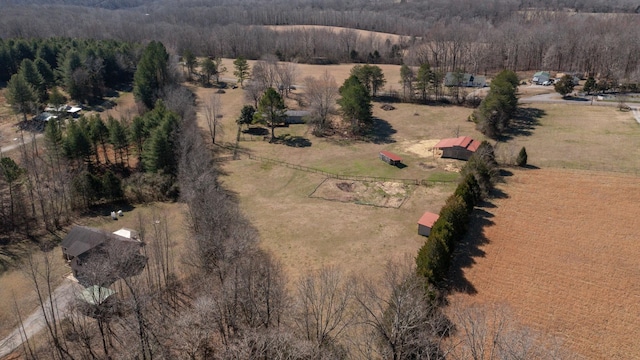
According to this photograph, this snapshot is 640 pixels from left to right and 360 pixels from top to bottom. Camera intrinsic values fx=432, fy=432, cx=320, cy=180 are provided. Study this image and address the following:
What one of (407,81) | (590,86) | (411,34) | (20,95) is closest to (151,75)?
(20,95)

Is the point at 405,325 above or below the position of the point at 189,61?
below

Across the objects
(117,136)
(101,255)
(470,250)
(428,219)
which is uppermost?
(117,136)

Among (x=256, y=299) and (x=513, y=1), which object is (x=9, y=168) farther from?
(x=513, y=1)

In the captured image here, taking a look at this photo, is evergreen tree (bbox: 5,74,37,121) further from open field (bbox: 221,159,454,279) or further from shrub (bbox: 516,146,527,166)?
shrub (bbox: 516,146,527,166)

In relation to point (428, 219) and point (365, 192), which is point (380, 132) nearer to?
point (365, 192)

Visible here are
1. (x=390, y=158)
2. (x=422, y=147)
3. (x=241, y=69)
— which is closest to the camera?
(x=390, y=158)

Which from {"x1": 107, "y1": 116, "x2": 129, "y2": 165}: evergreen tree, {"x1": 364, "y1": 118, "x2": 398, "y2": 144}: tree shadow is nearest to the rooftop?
{"x1": 364, "y1": 118, "x2": 398, "y2": 144}: tree shadow

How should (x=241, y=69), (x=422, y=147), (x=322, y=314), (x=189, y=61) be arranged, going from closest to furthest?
(x=322, y=314) < (x=422, y=147) < (x=241, y=69) < (x=189, y=61)

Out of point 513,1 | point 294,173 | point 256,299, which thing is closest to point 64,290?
point 256,299
